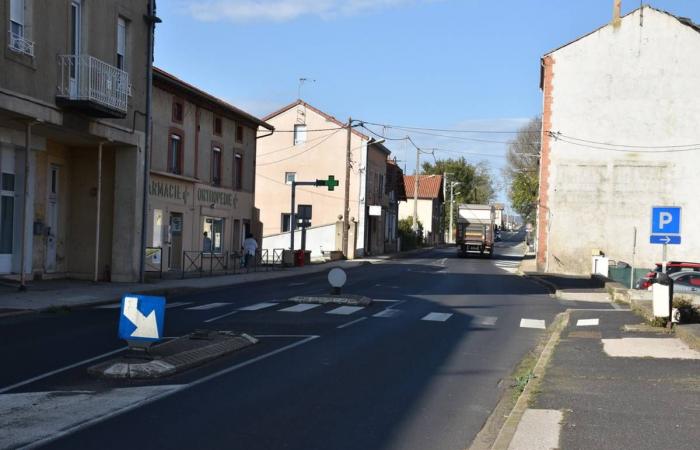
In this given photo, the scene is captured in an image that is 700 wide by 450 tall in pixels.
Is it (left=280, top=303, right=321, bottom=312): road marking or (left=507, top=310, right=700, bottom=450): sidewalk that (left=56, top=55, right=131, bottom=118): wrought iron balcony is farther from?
(left=507, top=310, right=700, bottom=450): sidewalk

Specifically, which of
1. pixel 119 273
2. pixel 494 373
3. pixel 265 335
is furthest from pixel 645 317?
pixel 119 273

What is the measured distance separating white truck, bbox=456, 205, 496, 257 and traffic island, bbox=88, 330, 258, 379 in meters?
52.1

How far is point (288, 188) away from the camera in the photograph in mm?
57250

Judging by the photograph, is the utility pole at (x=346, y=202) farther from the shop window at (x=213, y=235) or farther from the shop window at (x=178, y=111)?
the shop window at (x=178, y=111)

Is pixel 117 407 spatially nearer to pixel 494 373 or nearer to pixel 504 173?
pixel 494 373

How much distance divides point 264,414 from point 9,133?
1587 cm

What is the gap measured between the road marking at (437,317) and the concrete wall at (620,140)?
25.4m

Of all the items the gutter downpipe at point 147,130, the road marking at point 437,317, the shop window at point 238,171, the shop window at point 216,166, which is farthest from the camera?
the shop window at point 238,171

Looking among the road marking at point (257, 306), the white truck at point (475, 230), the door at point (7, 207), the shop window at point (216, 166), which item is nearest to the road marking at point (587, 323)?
the road marking at point (257, 306)

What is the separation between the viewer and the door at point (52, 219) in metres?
24.0

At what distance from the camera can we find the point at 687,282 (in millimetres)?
22562

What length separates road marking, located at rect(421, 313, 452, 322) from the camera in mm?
17578

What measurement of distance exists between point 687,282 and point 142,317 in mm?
17540

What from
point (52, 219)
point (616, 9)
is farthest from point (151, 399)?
point (616, 9)
